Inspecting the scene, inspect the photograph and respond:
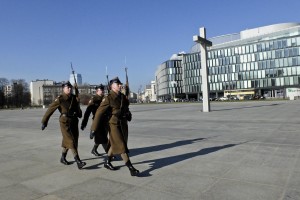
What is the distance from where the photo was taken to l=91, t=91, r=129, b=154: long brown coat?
6164 mm

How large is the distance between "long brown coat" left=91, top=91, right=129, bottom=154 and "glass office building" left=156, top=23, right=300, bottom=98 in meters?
90.2

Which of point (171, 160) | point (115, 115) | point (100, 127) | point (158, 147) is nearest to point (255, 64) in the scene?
point (158, 147)

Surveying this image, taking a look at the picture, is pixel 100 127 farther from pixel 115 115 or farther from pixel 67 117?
pixel 115 115

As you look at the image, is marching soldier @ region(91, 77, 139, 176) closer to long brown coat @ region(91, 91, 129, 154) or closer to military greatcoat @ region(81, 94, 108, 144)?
long brown coat @ region(91, 91, 129, 154)

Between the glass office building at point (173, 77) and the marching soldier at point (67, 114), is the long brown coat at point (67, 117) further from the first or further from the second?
the glass office building at point (173, 77)

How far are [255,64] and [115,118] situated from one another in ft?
315

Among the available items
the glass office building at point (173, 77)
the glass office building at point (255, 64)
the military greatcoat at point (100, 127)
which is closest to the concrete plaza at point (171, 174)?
the military greatcoat at point (100, 127)

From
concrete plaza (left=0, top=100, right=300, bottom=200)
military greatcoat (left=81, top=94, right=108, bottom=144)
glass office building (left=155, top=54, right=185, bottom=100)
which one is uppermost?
glass office building (left=155, top=54, right=185, bottom=100)

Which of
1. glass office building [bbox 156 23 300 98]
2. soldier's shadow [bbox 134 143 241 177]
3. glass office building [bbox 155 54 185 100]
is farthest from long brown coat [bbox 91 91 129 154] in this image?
glass office building [bbox 155 54 185 100]

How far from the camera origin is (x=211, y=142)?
959 cm

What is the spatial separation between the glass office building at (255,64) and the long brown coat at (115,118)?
296ft

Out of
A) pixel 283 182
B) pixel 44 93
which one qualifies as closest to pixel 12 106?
pixel 44 93

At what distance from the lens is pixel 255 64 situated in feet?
314

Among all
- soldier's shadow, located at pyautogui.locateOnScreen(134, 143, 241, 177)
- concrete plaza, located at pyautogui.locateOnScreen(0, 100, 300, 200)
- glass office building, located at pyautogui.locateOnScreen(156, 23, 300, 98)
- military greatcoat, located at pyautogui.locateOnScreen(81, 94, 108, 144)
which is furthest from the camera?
glass office building, located at pyautogui.locateOnScreen(156, 23, 300, 98)
